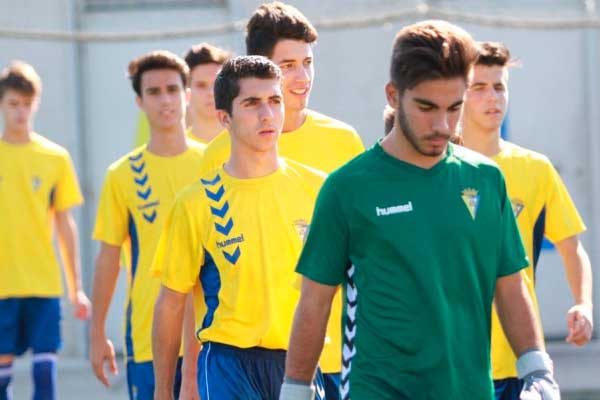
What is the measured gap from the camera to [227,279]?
223 inches

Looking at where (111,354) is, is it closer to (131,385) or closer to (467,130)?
(131,385)

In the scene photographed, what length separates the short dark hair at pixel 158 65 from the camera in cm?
794

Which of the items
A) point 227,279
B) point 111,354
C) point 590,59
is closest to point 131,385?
point 111,354

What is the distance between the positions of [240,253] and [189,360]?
24.1 inches

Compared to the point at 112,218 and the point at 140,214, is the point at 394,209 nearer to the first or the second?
the point at 140,214

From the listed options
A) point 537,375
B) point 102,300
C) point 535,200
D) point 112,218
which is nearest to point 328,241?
point 537,375

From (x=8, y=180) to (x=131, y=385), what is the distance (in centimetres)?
289

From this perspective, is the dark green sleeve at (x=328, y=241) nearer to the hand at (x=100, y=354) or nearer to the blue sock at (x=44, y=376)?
the hand at (x=100, y=354)

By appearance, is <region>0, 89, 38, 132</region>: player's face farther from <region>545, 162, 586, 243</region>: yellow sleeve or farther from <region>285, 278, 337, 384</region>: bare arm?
<region>285, 278, 337, 384</region>: bare arm

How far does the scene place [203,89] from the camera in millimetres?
8344

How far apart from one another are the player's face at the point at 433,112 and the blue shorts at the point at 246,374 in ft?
5.06

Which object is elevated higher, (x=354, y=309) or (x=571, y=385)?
(x=354, y=309)

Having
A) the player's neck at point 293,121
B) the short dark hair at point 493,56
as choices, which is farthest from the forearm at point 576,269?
the player's neck at point 293,121

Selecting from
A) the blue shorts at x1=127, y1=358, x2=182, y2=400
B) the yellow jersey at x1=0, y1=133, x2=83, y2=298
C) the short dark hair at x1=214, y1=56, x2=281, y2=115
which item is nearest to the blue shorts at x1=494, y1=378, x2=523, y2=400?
the short dark hair at x1=214, y1=56, x2=281, y2=115
